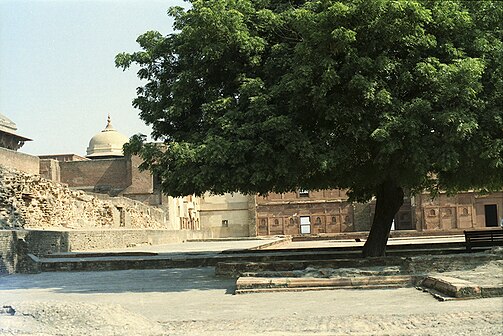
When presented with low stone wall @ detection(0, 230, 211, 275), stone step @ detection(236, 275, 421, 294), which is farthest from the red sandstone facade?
stone step @ detection(236, 275, 421, 294)

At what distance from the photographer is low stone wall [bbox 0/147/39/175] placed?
28.4 m

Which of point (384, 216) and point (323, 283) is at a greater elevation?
point (384, 216)

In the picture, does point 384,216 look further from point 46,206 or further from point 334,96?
point 46,206

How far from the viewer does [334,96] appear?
11836 mm

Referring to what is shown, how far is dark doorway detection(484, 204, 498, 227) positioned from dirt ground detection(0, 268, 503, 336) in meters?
39.3

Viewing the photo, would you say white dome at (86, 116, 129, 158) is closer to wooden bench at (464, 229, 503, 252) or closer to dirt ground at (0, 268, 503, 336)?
wooden bench at (464, 229, 503, 252)

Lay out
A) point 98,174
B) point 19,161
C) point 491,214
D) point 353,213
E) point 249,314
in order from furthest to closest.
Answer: point 353,213 < point 98,174 < point 491,214 < point 19,161 < point 249,314

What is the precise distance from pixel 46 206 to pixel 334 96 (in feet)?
58.1

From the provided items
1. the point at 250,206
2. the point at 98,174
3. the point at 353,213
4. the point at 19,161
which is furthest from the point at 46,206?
the point at 353,213

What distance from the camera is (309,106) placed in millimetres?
12227

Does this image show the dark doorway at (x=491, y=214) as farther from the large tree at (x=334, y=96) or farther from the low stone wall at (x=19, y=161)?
the large tree at (x=334, y=96)

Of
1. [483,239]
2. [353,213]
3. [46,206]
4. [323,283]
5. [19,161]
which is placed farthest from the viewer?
[353,213]

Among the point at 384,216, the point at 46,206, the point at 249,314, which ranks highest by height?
A: the point at 46,206

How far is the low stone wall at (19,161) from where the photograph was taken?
1119 inches
